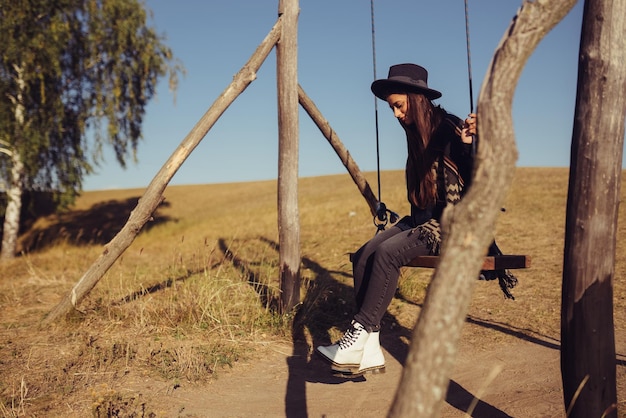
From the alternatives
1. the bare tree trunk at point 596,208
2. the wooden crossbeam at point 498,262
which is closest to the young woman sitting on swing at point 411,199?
the wooden crossbeam at point 498,262

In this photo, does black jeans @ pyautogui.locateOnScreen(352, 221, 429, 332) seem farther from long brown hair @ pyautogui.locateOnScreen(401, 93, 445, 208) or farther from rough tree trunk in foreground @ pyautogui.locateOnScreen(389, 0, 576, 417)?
rough tree trunk in foreground @ pyautogui.locateOnScreen(389, 0, 576, 417)

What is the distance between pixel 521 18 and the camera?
210cm

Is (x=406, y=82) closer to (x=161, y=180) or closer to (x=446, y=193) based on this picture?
(x=446, y=193)

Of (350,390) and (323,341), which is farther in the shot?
(323,341)

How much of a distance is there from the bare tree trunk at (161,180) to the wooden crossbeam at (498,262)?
7.57ft

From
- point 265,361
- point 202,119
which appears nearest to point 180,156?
point 202,119

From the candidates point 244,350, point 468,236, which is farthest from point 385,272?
point 468,236

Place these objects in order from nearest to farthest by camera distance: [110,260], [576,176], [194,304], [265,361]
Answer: [576,176], [265,361], [110,260], [194,304]

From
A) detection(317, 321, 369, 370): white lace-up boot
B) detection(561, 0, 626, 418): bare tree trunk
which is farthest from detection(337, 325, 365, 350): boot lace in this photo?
detection(561, 0, 626, 418): bare tree trunk

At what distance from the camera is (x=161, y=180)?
4867 mm

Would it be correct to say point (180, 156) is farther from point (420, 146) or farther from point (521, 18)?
point (521, 18)

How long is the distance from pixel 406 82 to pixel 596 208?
64.0 inches

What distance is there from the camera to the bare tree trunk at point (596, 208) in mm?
2871

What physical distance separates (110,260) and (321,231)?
26.5 feet
